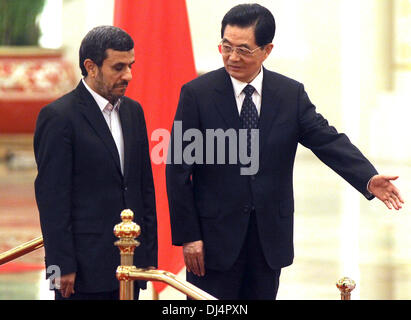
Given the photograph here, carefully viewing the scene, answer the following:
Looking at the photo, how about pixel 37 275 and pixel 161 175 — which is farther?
pixel 37 275

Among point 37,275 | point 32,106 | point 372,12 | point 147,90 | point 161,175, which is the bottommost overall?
point 37,275

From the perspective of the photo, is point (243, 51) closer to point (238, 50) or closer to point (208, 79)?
point (238, 50)

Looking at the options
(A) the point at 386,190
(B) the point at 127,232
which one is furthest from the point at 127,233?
(A) the point at 386,190

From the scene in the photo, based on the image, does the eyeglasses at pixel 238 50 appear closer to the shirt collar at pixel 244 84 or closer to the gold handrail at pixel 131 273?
the shirt collar at pixel 244 84

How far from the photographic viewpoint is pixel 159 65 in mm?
4520

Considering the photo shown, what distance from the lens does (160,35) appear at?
4.51m

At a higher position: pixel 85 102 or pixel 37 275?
pixel 85 102

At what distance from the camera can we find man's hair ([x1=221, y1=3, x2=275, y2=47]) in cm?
340

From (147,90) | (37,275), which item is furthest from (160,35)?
(37,275)

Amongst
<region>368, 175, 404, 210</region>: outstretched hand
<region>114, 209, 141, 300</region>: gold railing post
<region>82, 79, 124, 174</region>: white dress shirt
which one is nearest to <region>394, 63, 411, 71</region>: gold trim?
<region>368, 175, 404, 210</region>: outstretched hand

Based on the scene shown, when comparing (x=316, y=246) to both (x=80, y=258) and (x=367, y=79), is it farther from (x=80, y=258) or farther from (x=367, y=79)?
(x=367, y=79)

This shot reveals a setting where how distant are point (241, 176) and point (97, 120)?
0.56 metres

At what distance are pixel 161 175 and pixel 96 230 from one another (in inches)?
50.0

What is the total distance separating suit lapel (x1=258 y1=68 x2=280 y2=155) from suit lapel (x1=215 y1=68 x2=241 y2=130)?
84 mm
